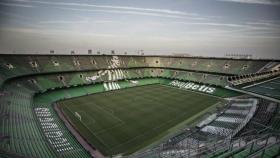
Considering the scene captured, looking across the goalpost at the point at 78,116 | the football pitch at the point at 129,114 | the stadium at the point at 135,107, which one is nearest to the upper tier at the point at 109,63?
the stadium at the point at 135,107

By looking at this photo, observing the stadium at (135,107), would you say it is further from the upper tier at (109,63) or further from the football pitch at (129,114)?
the upper tier at (109,63)

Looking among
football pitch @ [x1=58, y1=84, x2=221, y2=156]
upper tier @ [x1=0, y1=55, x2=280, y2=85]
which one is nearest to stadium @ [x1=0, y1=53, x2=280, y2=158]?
football pitch @ [x1=58, y1=84, x2=221, y2=156]

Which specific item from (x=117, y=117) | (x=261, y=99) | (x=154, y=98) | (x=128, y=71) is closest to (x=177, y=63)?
(x=128, y=71)

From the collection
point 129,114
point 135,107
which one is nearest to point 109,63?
point 135,107

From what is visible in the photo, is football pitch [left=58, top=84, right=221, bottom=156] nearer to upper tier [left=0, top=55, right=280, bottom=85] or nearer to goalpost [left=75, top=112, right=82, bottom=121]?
goalpost [left=75, top=112, right=82, bottom=121]

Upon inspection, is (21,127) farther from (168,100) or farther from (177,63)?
(177,63)
